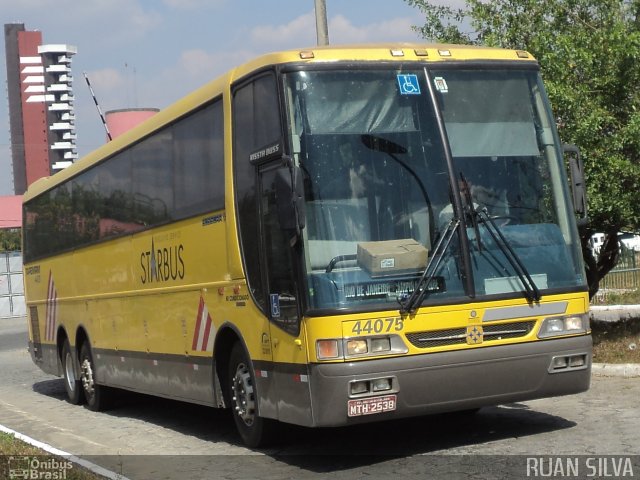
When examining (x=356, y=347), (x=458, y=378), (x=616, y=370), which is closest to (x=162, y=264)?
(x=356, y=347)

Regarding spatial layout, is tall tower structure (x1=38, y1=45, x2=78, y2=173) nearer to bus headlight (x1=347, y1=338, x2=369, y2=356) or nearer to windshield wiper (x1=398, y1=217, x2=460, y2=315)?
windshield wiper (x1=398, y1=217, x2=460, y2=315)

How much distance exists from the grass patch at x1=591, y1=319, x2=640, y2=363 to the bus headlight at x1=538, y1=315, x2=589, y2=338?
475 cm

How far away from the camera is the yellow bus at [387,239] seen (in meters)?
8.67

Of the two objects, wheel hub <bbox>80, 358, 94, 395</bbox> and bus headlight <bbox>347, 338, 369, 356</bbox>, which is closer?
bus headlight <bbox>347, 338, 369, 356</bbox>

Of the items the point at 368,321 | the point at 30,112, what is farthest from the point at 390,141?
the point at 30,112

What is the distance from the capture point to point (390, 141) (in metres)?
9.07

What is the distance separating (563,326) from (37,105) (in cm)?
8477

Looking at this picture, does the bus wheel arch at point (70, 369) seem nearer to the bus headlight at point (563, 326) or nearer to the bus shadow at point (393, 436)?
the bus shadow at point (393, 436)

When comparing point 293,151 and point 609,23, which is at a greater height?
point 609,23

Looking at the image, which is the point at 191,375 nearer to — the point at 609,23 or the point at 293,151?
the point at 293,151

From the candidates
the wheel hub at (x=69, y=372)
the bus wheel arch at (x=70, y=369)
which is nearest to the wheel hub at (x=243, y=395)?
the bus wheel arch at (x=70, y=369)

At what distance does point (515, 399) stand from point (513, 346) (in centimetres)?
46

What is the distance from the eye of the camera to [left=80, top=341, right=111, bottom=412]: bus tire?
15.8 meters

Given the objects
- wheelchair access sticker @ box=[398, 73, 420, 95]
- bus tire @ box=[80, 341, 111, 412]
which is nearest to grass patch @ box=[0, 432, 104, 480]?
wheelchair access sticker @ box=[398, 73, 420, 95]
